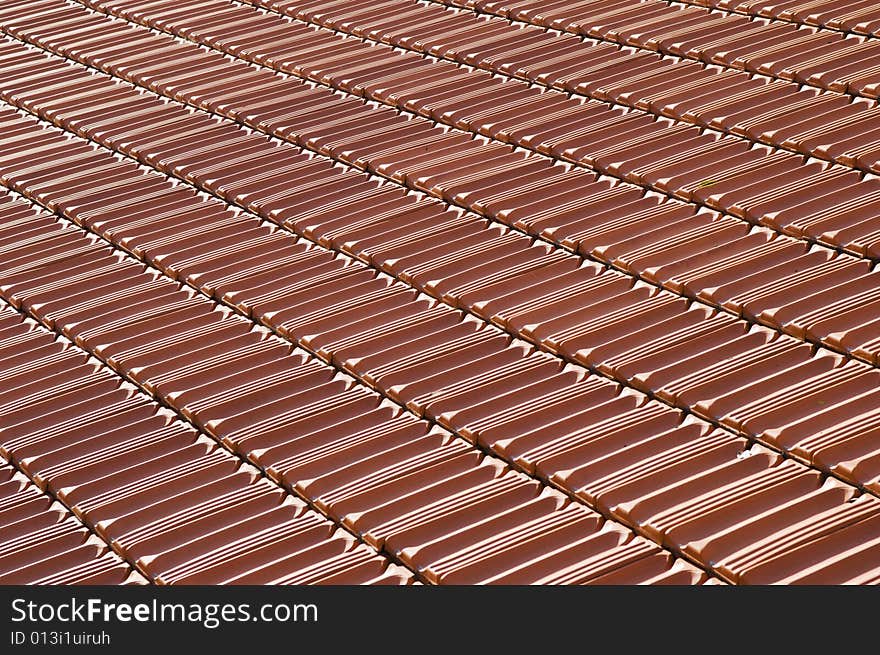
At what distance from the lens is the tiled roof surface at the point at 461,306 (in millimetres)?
3984

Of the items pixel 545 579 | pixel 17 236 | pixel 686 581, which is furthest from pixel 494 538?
pixel 17 236

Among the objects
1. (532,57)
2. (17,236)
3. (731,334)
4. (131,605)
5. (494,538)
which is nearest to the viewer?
(131,605)

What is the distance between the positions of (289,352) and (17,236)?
1902 mm

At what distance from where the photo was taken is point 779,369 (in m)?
4.34

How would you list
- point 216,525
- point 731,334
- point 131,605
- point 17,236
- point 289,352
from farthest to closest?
point 17,236, point 289,352, point 731,334, point 216,525, point 131,605

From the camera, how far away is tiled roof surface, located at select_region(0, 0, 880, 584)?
398 centimetres

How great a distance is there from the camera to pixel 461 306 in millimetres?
5086

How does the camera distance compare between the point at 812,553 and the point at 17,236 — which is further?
the point at 17,236

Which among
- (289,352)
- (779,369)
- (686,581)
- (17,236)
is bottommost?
(17,236)

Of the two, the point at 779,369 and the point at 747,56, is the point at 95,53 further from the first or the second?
the point at 779,369

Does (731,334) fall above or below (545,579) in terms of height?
above

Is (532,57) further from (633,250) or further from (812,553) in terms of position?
(812,553)

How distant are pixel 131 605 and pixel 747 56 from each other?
4109mm

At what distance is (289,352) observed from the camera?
502 cm
